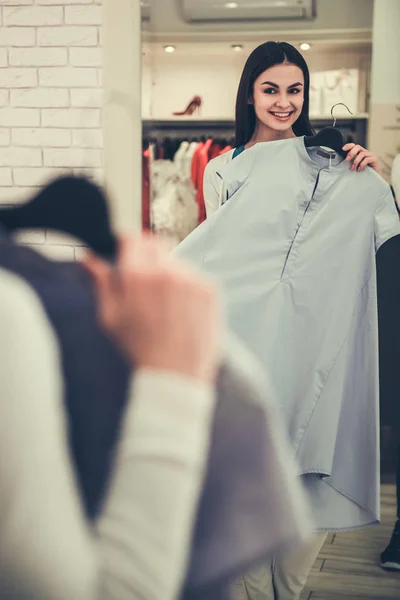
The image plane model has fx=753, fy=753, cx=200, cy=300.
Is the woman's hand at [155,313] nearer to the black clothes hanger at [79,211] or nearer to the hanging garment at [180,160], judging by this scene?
the black clothes hanger at [79,211]

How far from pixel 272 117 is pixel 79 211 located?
1.26 m

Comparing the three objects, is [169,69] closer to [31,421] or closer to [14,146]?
[14,146]

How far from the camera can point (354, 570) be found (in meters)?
2.33

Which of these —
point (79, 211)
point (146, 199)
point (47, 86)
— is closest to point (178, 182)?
point (146, 199)

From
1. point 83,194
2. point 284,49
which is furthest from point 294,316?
point 83,194

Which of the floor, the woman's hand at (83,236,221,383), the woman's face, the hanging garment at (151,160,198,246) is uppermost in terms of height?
the woman's face

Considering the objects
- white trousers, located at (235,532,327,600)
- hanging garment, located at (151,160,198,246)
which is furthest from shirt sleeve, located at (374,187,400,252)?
hanging garment, located at (151,160,198,246)

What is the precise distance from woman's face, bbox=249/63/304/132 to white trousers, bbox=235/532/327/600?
3.16ft

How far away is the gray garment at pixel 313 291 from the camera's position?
54.3 inches

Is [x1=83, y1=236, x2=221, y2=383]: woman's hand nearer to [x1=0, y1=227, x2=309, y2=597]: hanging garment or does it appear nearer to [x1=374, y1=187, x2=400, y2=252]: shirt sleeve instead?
[x1=0, y1=227, x2=309, y2=597]: hanging garment

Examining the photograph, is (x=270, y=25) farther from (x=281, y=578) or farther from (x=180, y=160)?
(x=281, y=578)

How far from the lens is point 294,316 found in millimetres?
1507

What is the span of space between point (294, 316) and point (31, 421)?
3.64ft

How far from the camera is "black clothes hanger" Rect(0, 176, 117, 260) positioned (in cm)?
48
